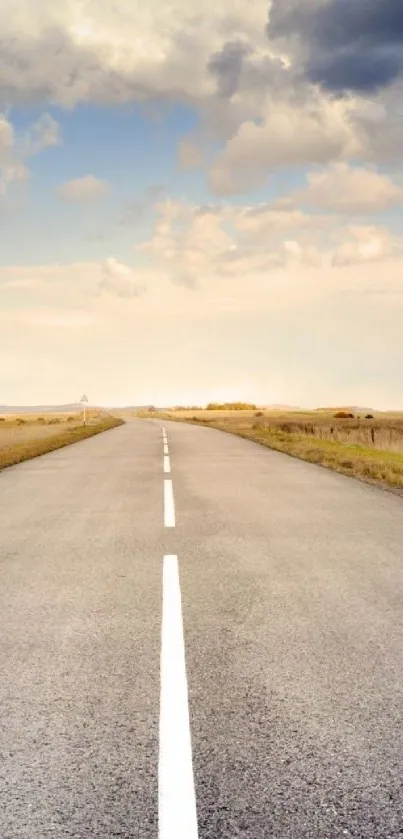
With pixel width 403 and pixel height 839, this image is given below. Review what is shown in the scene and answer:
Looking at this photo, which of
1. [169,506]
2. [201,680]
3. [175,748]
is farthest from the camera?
[169,506]

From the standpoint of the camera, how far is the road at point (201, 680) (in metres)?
2.83

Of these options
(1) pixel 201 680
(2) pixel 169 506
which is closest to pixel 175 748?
(1) pixel 201 680

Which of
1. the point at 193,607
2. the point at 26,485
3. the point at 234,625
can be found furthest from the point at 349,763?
the point at 26,485

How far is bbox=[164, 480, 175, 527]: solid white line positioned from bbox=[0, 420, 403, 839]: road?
16 cm

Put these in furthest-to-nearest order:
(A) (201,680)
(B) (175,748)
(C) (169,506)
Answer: (C) (169,506) < (A) (201,680) < (B) (175,748)

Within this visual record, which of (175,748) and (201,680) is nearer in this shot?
(175,748)

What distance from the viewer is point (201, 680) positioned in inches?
163

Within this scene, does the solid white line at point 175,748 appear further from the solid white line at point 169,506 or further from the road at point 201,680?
the solid white line at point 169,506

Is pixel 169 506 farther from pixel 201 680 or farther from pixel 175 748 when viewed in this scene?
pixel 175 748

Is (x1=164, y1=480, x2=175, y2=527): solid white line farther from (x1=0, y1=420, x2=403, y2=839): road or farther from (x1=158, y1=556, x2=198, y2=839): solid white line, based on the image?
(x1=158, y1=556, x2=198, y2=839): solid white line

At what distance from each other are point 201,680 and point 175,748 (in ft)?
2.80

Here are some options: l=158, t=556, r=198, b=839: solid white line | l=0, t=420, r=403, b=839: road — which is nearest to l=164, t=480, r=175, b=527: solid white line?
l=0, t=420, r=403, b=839: road

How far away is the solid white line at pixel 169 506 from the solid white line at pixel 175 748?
4.45 m

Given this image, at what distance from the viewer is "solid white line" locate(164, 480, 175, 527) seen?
9742 millimetres
